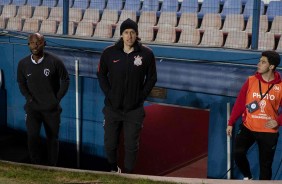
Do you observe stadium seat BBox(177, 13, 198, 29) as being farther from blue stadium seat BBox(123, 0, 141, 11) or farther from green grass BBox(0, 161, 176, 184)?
green grass BBox(0, 161, 176, 184)

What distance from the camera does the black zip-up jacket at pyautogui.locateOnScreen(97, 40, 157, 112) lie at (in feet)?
18.2

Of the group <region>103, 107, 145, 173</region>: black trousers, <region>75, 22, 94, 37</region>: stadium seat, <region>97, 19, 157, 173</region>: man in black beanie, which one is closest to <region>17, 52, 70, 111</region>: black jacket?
<region>97, 19, 157, 173</region>: man in black beanie

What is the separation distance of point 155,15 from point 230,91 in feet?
8.53

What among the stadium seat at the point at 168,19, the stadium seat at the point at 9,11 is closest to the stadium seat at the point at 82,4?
the stadium seat at the point at 9,11

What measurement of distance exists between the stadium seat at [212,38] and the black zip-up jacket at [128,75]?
91.7 inches

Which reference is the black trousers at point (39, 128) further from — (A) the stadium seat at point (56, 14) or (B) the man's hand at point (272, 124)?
(A) the stadium seat at point (56, 14)

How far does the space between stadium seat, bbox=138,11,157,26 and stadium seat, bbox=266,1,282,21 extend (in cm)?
183

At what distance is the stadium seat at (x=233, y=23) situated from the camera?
800 centimetres

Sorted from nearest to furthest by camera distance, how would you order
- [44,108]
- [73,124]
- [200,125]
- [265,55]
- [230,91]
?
1. [265,55]
2. [44,108]
3. [230,91]
4. [200,125]
5. [73,124]

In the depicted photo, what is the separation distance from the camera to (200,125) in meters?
7.89

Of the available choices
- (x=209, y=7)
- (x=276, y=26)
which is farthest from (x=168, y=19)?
(x=276, y=26)

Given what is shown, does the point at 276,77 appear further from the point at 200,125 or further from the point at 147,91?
the point at 200,125

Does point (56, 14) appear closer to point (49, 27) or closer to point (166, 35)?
point (49, 27)

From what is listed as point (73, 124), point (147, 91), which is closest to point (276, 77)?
point (147, 91)
